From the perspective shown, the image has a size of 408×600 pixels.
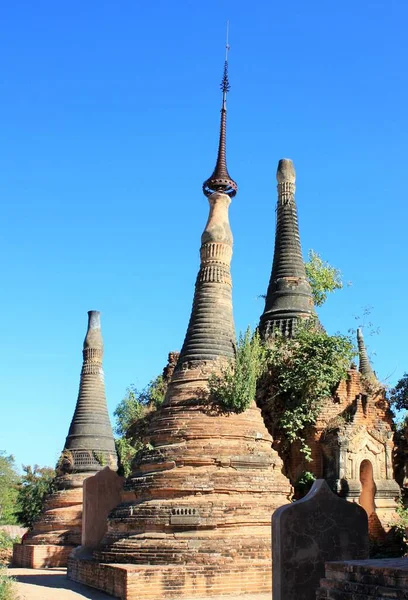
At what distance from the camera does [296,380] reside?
19734 millimetres

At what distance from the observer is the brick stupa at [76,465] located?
23.4 meters

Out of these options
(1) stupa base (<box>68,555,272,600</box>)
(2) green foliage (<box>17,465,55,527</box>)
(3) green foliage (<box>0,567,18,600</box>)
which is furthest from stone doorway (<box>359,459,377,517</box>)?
(2) green foliage (<box>17,465,55,527</box>)

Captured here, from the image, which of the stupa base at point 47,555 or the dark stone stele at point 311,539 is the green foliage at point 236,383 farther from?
the stupa base at point 47,555

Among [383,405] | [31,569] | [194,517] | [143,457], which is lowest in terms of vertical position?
[31,569]

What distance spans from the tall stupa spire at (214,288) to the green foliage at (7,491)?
29399mm

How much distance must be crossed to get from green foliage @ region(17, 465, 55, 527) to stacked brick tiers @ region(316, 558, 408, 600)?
23848mm

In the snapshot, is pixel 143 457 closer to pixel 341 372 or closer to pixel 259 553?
pixel 259 553

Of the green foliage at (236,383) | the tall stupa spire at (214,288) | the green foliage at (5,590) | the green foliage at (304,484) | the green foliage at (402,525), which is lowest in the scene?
the green foliage at (5,590)

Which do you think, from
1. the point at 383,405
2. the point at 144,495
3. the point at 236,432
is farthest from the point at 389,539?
the point at 144,495

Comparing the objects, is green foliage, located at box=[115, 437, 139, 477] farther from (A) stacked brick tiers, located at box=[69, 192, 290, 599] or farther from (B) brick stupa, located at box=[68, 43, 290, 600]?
(A) stacked brick tiers, located at box=[69, 192, 290, 599]

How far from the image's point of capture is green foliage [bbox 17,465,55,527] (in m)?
30.6

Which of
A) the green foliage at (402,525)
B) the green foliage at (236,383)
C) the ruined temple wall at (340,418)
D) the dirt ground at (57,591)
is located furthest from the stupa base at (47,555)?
the green foliage at (402,525)

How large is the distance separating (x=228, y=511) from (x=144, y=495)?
1.94m

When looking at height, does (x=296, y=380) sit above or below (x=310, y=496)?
above
